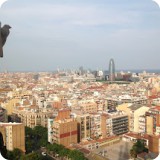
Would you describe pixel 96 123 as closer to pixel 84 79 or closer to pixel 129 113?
pixel 129 113

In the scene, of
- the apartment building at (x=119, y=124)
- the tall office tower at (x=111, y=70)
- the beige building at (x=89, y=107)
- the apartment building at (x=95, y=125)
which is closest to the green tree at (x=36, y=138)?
the apartment building at (x=95, y=125)

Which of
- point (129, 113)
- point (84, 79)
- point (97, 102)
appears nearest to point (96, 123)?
point (129, 113)

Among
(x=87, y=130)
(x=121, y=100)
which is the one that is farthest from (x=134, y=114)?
(x=121, y=100)

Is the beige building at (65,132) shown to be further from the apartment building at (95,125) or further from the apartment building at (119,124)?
the apartment building at (119,124)

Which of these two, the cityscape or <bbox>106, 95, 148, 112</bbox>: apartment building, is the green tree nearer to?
the cityscape

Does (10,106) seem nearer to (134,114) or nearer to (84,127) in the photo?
(84,127)

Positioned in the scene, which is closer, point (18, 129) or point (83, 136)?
point (18, 129)

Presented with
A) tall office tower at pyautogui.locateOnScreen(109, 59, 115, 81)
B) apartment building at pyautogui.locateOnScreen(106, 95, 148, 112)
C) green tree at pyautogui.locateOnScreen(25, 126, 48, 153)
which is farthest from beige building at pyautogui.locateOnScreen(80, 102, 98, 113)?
tall office tower at pyautogui.locateOnScreen(109, 59, 115, 81)
